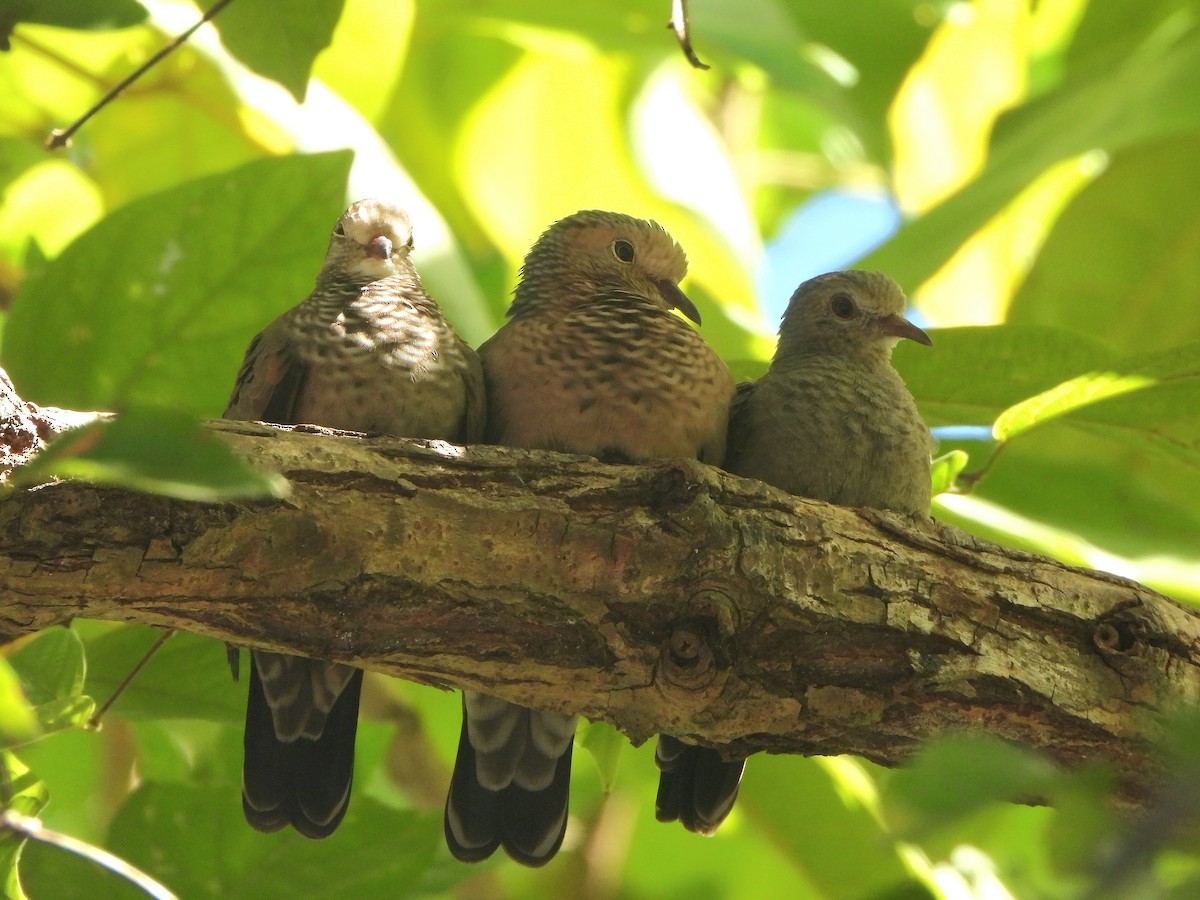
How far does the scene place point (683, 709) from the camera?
210 centimetres

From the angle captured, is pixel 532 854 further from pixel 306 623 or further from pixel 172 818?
pixel 306 623

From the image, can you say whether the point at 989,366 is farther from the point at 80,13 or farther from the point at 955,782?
A: the point at 955,782

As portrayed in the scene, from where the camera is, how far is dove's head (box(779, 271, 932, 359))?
3.00 metres

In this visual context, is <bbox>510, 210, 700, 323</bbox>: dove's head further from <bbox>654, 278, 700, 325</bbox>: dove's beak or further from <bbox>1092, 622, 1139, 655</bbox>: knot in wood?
<bbox>1092, 622, 1139, 655</bbox>: knot in wood

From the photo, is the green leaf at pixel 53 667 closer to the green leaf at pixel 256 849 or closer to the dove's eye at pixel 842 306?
the green leaf at pixel 256 849

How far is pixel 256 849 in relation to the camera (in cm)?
254

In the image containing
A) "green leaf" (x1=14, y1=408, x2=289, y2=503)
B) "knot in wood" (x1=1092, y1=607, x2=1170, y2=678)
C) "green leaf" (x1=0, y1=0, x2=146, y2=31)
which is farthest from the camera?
"knot in wood" (x1=1092, y1=607, x2=1170, y2=678)

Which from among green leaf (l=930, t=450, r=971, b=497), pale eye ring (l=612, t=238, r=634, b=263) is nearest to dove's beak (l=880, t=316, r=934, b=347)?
green leaf (l=930, t=450, r=971, b=497)

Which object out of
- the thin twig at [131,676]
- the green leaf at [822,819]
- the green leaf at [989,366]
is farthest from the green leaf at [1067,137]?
the thin twig at [131,676]

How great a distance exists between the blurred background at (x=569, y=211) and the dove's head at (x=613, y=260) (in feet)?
0.51

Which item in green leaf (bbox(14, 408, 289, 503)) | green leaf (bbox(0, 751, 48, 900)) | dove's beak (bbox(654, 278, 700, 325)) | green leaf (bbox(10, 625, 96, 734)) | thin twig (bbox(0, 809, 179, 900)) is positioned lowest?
thin twig (bbox(0, 809, 179, 900))

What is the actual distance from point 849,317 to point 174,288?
1.44m

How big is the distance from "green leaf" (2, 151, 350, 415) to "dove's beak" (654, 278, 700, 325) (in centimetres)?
79

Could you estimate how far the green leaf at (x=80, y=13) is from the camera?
1772 mm
